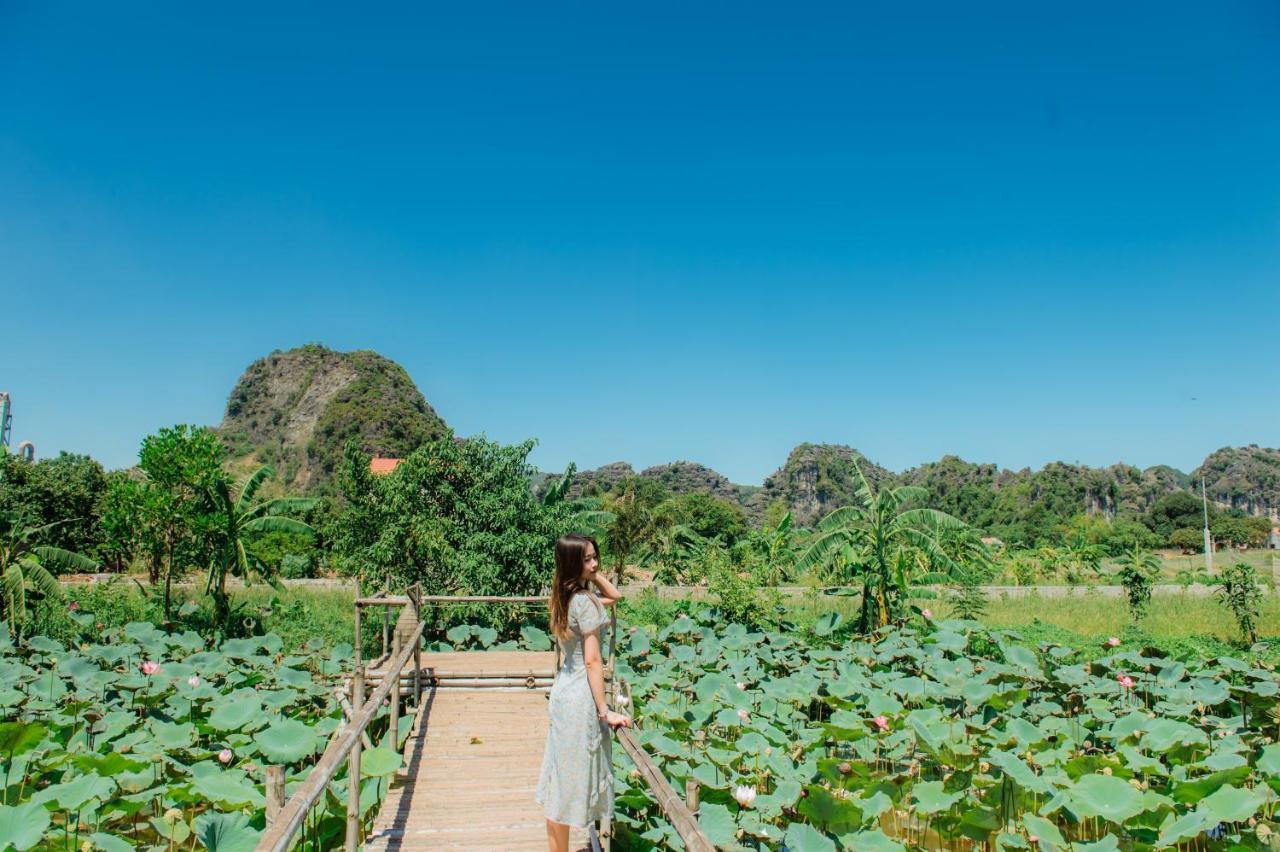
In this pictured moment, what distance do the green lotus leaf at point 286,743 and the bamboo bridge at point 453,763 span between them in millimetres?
281

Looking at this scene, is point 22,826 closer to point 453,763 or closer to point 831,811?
point 453,763

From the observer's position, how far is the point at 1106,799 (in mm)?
4715

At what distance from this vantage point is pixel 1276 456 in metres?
95.5

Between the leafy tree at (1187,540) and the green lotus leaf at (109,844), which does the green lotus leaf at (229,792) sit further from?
the leafy tree at (1187,540)

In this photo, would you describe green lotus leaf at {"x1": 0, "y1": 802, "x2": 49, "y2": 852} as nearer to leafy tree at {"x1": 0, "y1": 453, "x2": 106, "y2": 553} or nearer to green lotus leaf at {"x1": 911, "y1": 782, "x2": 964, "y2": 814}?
green lotus leaf at {"x1": 911, "y1": 782, "x2": 964, "y2": 814}

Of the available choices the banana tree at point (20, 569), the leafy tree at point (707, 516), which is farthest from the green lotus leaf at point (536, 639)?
the leafy tree at point (707, 516)

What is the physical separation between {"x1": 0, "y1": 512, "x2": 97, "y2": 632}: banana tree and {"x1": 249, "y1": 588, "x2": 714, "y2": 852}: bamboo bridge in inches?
277

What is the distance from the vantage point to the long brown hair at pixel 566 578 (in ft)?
12.3

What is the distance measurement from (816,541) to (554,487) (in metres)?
4.78

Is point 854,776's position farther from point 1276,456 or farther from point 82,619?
point 1276,456

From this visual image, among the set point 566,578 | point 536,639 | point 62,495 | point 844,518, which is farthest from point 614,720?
point 62,495

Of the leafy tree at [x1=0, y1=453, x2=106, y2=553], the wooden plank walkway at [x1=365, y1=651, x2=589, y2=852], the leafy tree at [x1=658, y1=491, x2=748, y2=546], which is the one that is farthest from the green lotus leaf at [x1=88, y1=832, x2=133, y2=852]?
the leafy tree at [x1=658, y1=491, x2=748, y2=546]

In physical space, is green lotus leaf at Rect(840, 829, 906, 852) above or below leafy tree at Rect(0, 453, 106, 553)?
below

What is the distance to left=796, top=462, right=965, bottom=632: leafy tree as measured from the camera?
13430 millimetres
